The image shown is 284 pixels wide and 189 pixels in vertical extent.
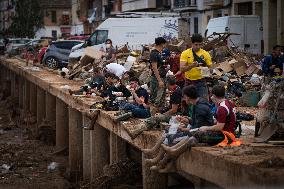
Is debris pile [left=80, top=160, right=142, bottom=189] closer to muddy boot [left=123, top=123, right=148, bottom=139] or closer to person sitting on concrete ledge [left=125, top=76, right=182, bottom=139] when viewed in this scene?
person sitting on concrete ledge [left=125, top=76, right=182, bottom=139]

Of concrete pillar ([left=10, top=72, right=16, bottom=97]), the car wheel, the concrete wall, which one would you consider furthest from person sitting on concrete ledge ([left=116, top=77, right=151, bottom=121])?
the concrete wall

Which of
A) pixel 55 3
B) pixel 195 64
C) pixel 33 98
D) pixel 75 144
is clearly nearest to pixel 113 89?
pixel 75 144

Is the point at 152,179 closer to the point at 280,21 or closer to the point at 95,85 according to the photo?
the point at 95,85

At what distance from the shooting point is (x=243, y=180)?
8.16m

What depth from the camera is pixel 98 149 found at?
1764 cm

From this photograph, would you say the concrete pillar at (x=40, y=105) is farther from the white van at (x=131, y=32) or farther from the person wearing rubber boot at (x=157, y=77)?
the person wearing rubber boot at (x=157, y=77)

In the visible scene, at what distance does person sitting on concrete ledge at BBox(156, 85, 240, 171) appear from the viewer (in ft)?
32.0

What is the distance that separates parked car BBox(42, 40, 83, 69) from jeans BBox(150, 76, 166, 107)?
23.1 metres

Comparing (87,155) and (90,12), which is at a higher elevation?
(90,12)

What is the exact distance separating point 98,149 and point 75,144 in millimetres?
3791

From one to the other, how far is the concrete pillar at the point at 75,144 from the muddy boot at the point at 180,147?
35.7ft

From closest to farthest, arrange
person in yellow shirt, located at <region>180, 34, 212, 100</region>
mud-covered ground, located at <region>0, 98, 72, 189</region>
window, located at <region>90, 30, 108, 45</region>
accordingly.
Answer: person in yellow shirt, located at <region>180, 34, 212, 100</region>, mud-covered ground, located at <region>0, 98, 72, 189</region>, window, located at <region>90, 30, 108, 45</region>

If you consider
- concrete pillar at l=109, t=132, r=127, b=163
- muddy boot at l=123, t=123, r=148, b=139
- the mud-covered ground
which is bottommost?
the mud-covered ground

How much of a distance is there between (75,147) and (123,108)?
675 cm
